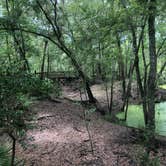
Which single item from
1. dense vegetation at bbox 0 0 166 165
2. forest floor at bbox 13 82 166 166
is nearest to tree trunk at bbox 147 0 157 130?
dense vegetation at bbox 0 0 166 165

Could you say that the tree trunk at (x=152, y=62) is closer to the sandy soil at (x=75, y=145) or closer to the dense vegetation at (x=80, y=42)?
the dense vegetation at (x=80, y=42)

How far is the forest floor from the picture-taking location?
5.30 meters

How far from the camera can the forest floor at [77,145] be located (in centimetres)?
530

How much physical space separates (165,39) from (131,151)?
508 cm

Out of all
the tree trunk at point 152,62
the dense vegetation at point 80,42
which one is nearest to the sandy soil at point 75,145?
the dense vegetation at point 80,42

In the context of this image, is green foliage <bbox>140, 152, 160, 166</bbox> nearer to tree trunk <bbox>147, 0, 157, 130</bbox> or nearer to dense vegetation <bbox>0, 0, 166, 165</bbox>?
dense vegetation <bbox>0, 0, 166, 165</bbox>

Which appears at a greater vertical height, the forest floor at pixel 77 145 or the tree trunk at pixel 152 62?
the tree trunk at pixel 152 62

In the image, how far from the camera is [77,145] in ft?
19.4

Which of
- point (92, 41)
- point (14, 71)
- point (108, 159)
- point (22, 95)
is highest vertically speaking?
point (92, 41)

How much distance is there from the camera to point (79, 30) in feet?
28.0

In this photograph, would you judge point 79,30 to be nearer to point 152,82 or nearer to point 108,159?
point 152,82

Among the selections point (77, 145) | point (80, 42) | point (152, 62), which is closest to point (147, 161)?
point (77, 145)

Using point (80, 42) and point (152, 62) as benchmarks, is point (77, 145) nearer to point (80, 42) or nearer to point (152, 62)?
point (152, 62)

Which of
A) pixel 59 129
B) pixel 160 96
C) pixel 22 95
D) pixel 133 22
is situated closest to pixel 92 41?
pixel 133 22
